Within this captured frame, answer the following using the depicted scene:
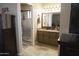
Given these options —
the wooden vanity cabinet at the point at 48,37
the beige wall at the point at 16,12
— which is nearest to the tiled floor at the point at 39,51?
the wooden vanity cabinet at the point at 48,37

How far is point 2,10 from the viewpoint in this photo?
48.0 inches

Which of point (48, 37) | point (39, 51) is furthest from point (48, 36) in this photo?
point (39, 51)

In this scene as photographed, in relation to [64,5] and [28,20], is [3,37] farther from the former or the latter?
[64,5]

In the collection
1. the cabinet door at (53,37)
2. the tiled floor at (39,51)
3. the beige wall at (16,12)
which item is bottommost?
the tiled floor at (39,51)

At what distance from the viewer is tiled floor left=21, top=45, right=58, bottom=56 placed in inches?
49.1

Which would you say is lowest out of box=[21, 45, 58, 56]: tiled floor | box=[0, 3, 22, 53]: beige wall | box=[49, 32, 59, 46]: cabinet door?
box=[21, 45, 58, 56]: tiled floor

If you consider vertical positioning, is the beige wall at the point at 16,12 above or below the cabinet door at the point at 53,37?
above

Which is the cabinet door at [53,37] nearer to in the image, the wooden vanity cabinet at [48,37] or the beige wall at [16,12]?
the wooden vanity cabinet at [48,37]

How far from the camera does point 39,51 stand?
127 centimetres

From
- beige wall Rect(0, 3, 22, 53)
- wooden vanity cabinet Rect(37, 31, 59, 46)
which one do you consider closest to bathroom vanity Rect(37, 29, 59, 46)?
wooden vanity cabinet Rect(37, 31, 59, 46)

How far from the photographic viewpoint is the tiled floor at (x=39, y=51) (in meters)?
1.25

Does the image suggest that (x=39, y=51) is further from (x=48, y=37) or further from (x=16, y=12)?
(x=16, y=12)

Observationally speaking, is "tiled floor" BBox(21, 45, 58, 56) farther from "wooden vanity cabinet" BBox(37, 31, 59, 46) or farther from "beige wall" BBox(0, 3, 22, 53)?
"beige wall" BBox(0, 3, 22, 53)

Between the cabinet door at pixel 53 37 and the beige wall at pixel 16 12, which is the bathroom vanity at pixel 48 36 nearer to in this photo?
the cabinet door at pixel 53 37
